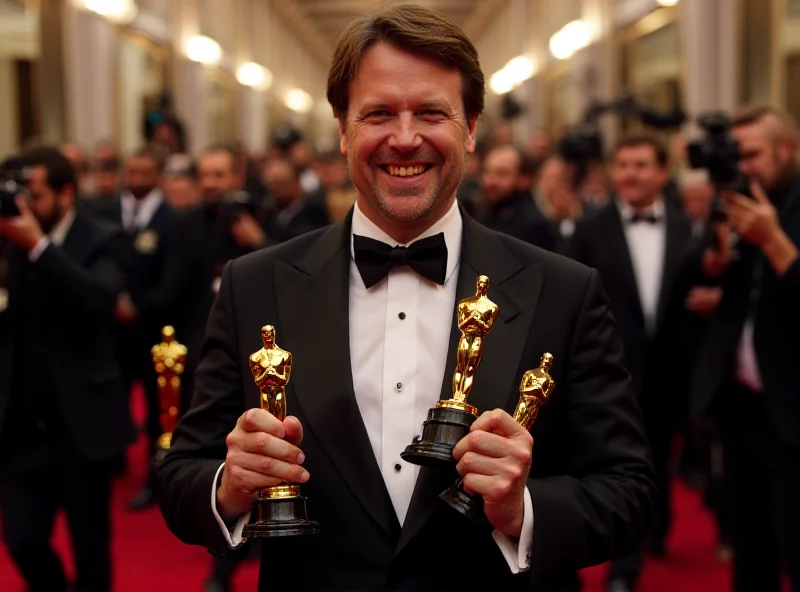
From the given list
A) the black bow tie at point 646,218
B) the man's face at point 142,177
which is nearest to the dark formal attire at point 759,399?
the black bow tie at point 646,218

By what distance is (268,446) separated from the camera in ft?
5.59

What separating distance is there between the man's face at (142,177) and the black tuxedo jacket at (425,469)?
5.85 meters

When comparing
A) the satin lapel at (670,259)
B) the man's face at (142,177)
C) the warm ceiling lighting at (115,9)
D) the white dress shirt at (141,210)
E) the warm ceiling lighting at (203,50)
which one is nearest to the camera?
the satin lapel at (670,259)

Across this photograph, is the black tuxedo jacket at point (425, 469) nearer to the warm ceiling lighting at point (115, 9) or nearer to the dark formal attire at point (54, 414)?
the dark formal attire at point (54, 414)

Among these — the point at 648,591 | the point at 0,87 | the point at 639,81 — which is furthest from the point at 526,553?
the point at 639,81

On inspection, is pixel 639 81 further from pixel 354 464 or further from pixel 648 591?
pixel 354 464

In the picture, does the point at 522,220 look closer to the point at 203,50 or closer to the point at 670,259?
the point at 670,259

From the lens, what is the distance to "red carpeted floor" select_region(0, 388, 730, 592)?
5.20 meters

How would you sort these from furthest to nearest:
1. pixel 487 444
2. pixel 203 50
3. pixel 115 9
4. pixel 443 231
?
pixel 203 50 → pixel 115 9 → pixel 443 231 → pixel 487 444

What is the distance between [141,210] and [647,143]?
3929 mm

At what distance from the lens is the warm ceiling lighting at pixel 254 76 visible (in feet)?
81.6

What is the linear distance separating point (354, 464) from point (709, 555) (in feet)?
13.8

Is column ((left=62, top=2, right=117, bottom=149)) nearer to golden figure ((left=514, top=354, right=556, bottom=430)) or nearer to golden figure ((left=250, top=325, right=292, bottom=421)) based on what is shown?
golden figure ((left=250, top=325, right=292, bottom=421))

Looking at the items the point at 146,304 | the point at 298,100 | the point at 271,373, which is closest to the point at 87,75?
the point at 146,304
